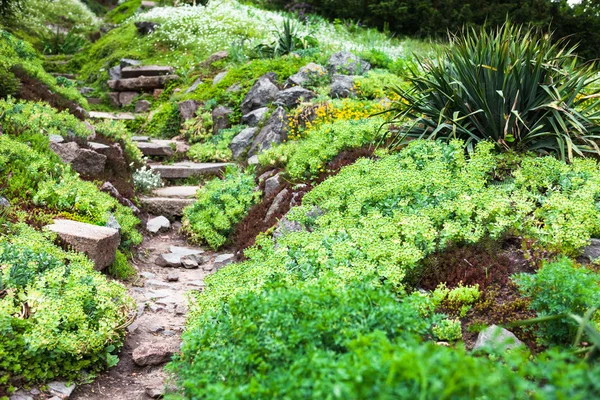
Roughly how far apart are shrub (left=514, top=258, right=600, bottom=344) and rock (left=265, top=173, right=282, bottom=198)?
4.95m

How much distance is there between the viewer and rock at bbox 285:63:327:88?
11.2 m

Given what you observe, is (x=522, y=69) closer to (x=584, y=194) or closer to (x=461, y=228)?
(x=584, y=194)

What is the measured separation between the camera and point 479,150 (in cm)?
574

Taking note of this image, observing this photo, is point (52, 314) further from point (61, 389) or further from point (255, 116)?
point (255, 116)

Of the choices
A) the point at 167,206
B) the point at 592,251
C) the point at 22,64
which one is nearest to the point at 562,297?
the point at 592,251

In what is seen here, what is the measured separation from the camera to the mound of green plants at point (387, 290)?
2.01m

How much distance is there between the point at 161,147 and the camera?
11.4 m

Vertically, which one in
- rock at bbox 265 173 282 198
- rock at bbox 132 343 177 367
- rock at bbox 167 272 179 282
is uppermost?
rock at bbox 265 173 282 198

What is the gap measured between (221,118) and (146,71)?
4.94 meters

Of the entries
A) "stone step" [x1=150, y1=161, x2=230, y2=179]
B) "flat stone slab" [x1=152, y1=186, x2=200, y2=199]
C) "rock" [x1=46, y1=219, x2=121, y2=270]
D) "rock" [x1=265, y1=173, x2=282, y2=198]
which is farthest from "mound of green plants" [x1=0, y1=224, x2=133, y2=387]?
"stone step" [x1=150, y1=161, x2=230, y2=179]

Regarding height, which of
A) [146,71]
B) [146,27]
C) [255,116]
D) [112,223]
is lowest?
[112,223]

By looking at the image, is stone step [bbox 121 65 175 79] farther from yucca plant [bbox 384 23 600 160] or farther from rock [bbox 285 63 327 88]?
yucca plant [bbox 384 23 600 160]

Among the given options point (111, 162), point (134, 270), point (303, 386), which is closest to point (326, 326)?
point (303, 386)

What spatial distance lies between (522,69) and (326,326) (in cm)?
489
